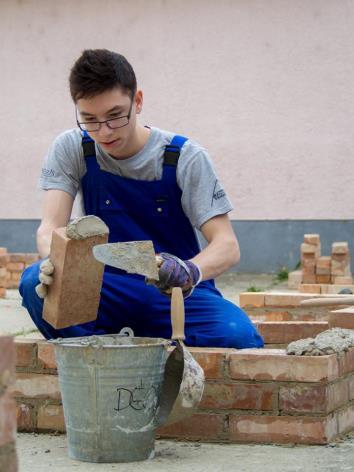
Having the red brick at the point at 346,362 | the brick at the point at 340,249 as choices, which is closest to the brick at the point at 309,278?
the brick at the point at 340,249

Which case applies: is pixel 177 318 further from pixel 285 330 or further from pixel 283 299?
pixel 283 299

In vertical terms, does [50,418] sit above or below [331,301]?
below

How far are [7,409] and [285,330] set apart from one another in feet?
9.21

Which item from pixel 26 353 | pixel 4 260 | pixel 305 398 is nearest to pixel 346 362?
pixel 305 398

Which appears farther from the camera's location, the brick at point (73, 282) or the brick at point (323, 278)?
the brick at point (323, 278)

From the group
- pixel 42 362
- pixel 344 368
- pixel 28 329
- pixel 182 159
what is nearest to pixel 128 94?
pixel 182 159

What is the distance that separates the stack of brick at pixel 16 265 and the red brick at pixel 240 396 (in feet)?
21.5

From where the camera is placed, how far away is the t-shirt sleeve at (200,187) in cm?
395

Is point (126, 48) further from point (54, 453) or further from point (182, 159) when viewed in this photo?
point (54, 453)

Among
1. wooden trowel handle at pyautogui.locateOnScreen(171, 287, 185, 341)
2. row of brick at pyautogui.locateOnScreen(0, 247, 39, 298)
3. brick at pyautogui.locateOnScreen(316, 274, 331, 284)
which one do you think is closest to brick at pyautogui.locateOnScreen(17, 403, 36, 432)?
wooden trowel handle at pyautogui.locateOnScreen(171, 287, 185, 341)

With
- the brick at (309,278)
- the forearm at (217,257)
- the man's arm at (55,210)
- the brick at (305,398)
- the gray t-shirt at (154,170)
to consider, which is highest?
the gray t-shirt at (154,170)

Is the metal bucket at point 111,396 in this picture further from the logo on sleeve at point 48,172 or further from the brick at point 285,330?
the brick at point 285,330

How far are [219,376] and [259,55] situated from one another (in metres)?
8.37

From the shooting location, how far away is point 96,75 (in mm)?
3719
